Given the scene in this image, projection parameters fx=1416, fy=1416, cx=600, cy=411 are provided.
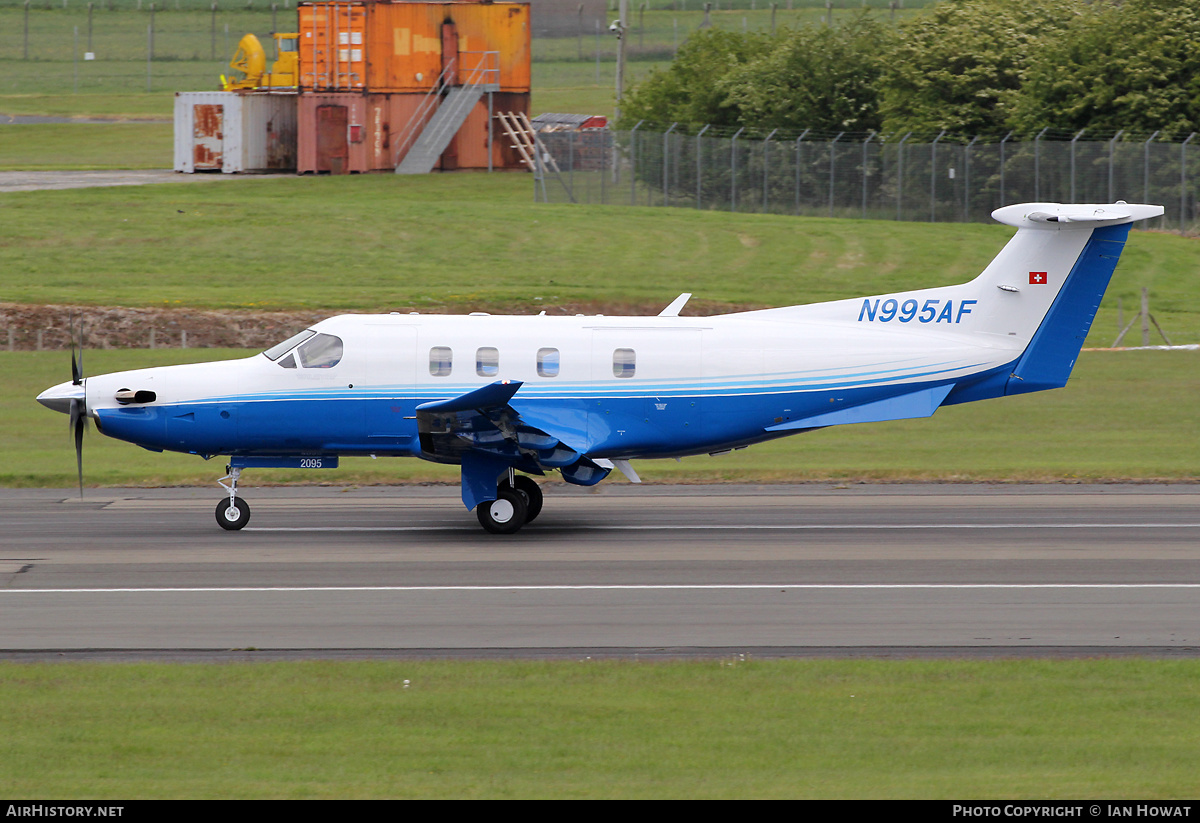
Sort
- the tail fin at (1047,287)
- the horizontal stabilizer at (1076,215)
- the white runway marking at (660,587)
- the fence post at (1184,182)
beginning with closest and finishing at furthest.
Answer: the white runway marking at (660,587) < the horizontal stabilizer at (1076,215) < the tail fin at (1047,287) < the fence post at (1184,182)

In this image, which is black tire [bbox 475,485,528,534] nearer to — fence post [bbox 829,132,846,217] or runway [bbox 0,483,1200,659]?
runway [bbox 0,483,1200,659]

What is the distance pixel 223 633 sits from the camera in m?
13.2

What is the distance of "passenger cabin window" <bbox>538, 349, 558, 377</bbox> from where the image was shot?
18.2m

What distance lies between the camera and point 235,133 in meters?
59.8

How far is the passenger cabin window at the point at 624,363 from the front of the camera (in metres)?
18.3

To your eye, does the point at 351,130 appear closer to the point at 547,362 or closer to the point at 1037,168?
the point at 1037,168

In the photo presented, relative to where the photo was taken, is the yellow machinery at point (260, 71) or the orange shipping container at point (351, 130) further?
the yellow machinery at point (260, 71)

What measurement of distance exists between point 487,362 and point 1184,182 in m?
37.2

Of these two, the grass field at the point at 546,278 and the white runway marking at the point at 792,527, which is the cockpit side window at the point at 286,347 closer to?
the white runway marking at the point at 792,527

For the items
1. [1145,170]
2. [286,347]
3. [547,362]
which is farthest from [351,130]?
[547,362]

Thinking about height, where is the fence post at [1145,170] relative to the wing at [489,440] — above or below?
above

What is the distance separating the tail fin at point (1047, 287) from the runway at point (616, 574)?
2210mm

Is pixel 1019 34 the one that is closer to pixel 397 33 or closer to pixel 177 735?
pixel 397 33

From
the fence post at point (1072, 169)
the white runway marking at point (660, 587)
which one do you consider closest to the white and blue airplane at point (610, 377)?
the white runway marking at point (660, 587)
